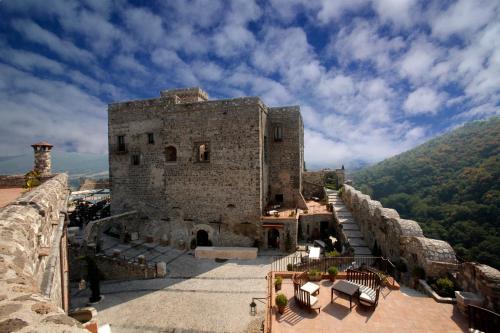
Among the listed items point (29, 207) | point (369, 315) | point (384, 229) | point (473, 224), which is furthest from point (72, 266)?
point (473, 224)

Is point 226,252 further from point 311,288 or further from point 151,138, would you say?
point 151,138

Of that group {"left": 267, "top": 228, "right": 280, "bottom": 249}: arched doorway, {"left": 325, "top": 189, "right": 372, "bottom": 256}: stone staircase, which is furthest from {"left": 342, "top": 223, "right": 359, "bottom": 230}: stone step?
{"left": 267, "top": 228, "right": 280, "bottom": 249}: arched doorway

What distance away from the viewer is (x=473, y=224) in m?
33.0

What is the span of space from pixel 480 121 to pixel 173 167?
112633mm

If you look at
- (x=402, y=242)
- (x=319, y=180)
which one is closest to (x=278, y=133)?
(x=319, y=180)

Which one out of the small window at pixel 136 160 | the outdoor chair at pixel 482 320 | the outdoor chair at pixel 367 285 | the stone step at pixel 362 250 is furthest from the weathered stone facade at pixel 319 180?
the outdoor chair at pixel 482 320

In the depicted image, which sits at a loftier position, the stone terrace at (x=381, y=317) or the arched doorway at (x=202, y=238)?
the stone terrace at (x=381, y=317)

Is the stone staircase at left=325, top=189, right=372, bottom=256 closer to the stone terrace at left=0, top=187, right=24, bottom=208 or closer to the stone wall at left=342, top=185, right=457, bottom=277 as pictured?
the stone wall at left=342, top=185, right=457, bottom=277

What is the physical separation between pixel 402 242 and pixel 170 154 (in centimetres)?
1739

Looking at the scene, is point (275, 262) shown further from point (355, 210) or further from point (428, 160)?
point (428, 160)

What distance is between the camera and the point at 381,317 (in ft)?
25.2

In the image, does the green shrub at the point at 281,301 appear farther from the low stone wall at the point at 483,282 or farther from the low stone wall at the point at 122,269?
the low stone wall at the point at 122,269

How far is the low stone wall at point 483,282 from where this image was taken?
706 cm

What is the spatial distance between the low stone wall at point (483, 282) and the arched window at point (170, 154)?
18919 millimetres
